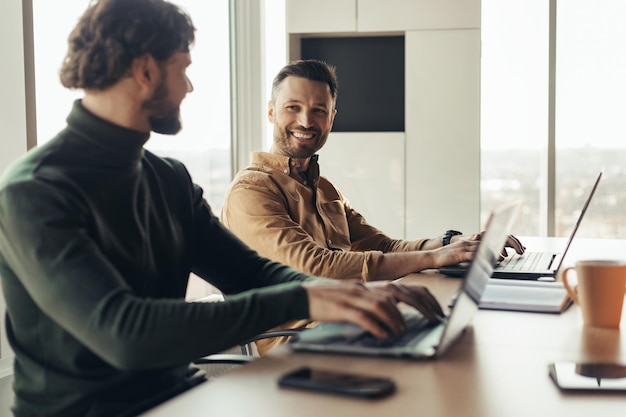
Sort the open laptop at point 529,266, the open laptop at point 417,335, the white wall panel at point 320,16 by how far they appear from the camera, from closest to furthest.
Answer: the open laptop at point 417,335 → the open laptop at point 529,266 → the white wall panel at point 320,16

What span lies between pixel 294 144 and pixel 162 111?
122 cm

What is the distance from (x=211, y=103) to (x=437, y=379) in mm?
3197

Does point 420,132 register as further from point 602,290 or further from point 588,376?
point 588,376

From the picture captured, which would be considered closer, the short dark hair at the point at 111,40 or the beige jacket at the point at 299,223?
the short dark hair at the point at 111,40

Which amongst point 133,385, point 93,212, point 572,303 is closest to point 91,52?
point 93,212

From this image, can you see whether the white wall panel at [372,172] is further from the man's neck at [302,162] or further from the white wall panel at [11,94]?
the white wall panel at [11,94]

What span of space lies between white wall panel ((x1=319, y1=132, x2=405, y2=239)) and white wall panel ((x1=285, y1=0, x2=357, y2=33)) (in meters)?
0.63

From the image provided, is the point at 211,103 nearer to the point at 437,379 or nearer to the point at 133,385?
the point at 133,385

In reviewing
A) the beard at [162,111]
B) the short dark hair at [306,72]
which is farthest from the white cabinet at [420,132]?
the beard at [162,111]

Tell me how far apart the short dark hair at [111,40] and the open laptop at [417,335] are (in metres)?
0.60

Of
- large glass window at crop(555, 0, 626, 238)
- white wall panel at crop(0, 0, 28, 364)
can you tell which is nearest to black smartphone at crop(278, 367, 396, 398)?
white wall panel at crop(0, 0, 28, 364)

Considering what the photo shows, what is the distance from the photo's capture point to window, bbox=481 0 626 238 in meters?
4.52

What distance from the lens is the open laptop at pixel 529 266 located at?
2.05 metres

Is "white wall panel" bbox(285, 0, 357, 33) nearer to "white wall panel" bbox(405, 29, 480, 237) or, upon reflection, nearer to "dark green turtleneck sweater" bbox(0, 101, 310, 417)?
"white wall panel" bbox(405, 29, 480, 237)
